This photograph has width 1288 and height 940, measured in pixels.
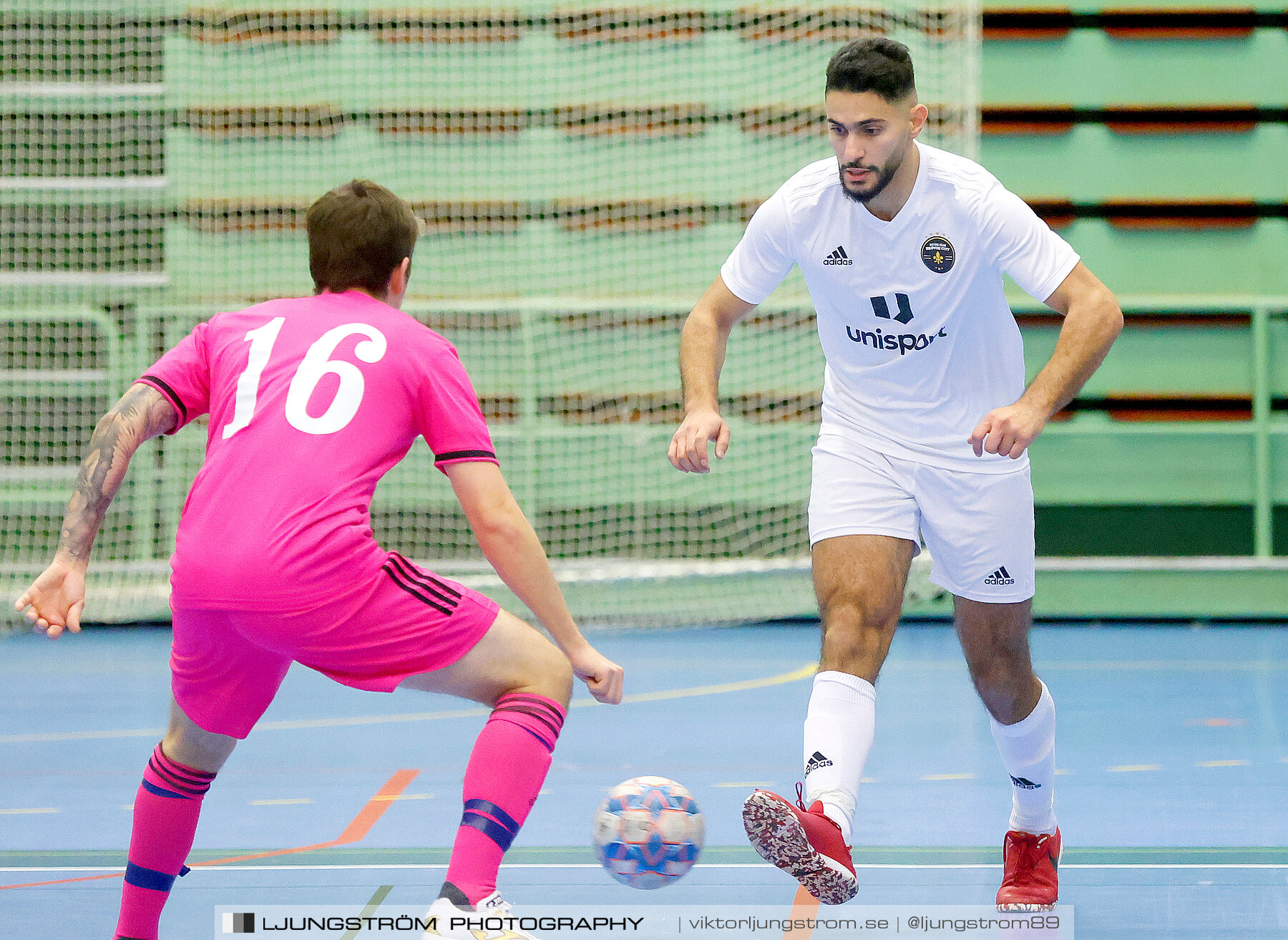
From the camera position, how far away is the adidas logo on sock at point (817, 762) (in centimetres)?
304

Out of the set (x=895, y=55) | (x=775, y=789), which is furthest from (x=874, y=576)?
(x=775, y=789)

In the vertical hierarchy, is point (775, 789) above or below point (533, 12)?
below

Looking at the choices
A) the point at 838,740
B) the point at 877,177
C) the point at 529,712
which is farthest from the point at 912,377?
the point at 529,712

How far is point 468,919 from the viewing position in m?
2.48

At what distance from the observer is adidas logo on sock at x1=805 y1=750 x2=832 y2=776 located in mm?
3035

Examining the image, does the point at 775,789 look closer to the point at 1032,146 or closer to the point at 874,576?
the point at 874,576

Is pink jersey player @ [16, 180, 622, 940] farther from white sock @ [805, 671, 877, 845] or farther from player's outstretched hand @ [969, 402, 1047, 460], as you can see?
player's outstretched hand @ [969, 402, 1047, 460]

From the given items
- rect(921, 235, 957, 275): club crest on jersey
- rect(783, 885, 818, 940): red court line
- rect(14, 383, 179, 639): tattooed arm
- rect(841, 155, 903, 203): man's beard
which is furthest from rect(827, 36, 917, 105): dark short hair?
rect(783, 885, 818, 940): red court line

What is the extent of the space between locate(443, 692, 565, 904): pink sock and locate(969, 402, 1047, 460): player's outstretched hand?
3.34ft

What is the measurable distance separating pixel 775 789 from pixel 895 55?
2476 mm

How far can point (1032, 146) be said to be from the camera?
927cm

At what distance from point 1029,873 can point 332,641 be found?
6.14ft

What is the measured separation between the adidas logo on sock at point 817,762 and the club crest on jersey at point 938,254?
1.14 metres

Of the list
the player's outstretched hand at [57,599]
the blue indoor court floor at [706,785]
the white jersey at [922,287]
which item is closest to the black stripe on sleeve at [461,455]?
the player's outstretched hand at [57,599]
